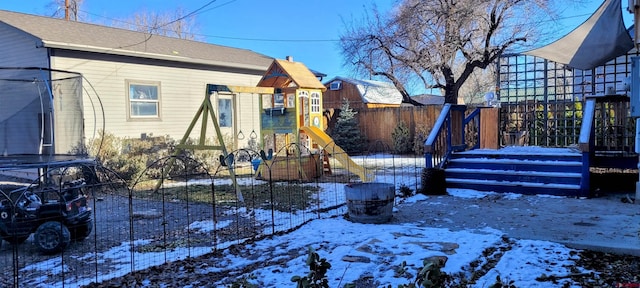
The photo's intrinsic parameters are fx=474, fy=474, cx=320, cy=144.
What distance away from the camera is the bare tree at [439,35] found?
1591cm

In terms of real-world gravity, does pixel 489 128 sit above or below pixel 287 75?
below

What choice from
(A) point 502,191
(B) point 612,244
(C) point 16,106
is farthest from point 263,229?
(C) point 16,106

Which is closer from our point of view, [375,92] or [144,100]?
[144,100]

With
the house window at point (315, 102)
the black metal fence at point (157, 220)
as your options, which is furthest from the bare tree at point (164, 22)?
the black metal fence at point (157, 220)

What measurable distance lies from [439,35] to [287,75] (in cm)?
767

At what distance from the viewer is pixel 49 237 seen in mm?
4871

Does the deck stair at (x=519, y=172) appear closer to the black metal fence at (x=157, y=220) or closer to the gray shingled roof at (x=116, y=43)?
the black metal fence at (x=157, y=220)

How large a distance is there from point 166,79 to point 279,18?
12.1m

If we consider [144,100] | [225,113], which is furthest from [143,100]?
[225,113]

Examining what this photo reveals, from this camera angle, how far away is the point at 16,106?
9.52 m

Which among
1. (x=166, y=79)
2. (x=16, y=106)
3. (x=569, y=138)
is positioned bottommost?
(x=569, y=138)

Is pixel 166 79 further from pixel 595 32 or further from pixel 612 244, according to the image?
pixel 612 244

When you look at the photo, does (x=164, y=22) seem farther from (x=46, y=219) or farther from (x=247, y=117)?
(x=46, y=219)

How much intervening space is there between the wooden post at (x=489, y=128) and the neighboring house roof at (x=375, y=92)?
57.7ft
